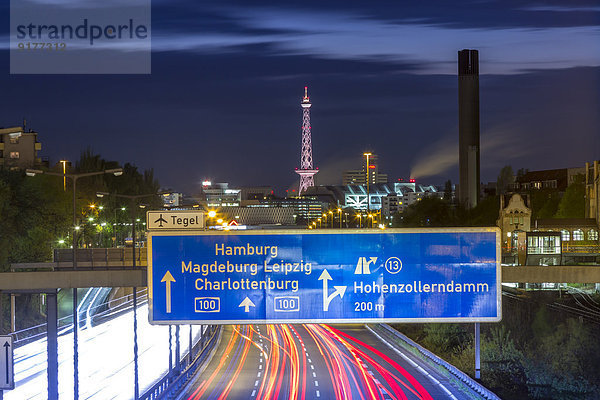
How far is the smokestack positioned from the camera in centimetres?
15875

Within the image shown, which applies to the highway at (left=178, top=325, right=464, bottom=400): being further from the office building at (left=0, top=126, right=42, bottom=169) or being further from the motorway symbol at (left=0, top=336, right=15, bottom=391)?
the office building at (left=0, top=126, right=42, bottom=169)

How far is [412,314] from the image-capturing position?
18781 mm

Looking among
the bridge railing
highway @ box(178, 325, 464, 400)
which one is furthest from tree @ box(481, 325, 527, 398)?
the bridge railing

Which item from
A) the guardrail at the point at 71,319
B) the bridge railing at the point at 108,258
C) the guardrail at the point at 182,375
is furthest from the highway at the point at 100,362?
the bridge railing at the point at 108,258

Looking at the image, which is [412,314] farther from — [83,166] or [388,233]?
[83,166]

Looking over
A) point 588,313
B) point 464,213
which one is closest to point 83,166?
point 464,213

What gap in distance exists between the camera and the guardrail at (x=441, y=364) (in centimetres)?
3733

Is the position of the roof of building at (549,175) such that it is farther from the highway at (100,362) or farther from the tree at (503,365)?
the tree at (503,365)

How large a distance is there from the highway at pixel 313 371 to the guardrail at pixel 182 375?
2.10 ft

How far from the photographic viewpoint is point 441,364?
48.8 m

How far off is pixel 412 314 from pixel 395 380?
29964mm

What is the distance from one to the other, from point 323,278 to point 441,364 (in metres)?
31.6

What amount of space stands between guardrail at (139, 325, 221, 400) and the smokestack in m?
92.9

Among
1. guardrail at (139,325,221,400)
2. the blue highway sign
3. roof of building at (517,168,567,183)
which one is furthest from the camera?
roof of building at (517,168,567,183)
